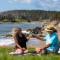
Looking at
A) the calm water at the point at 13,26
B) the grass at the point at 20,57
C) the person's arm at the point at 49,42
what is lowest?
the grass at the point at 20,57

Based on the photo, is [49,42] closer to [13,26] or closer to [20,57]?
[20,57]

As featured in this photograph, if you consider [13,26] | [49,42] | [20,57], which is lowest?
[20,57]

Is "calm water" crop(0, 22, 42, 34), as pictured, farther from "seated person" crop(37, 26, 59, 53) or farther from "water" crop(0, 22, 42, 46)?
"seated person" crop(37, 26, 59, 53)

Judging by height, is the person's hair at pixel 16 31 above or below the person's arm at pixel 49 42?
above

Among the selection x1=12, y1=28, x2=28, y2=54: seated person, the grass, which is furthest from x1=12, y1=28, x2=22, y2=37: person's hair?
the grass

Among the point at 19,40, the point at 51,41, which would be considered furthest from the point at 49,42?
the point at 19,40

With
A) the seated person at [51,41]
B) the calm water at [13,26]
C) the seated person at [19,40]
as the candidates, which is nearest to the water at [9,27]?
the calm water at [13,26]

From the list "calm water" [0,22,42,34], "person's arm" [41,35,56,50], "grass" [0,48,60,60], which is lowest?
"grass" [0,48,60,60]

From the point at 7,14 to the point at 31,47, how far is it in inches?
33.2

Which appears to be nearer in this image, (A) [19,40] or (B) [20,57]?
(B) [20,57]

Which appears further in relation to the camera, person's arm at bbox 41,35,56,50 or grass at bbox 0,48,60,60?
person's arm at bbox 41,35,56,50

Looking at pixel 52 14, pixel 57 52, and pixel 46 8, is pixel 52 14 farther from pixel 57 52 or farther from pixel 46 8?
pixel 57 52

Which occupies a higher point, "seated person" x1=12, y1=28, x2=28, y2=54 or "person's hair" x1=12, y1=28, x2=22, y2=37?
"person's hair" x1=12, y1=28, x2=22, y2=37

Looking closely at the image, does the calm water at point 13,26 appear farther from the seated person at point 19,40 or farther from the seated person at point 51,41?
the seated person at point 51,41
